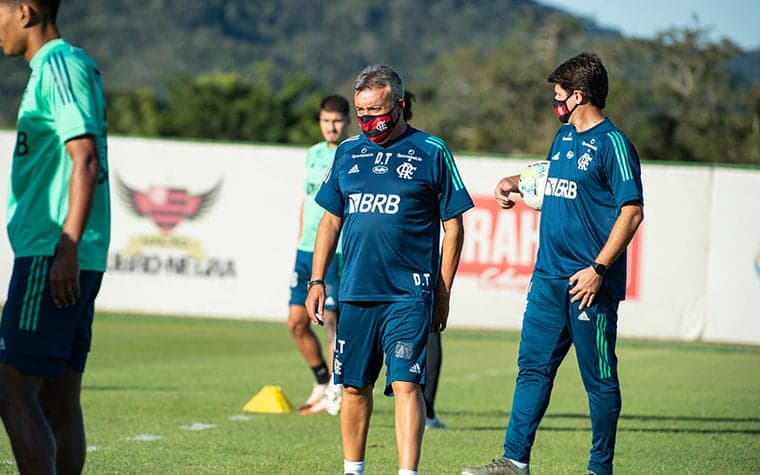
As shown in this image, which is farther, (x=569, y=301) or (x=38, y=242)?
(x=569, y=301)

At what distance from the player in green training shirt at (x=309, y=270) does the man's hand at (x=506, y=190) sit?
3017mm

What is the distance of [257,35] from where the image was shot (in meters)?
192

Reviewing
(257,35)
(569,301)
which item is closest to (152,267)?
(569,301)

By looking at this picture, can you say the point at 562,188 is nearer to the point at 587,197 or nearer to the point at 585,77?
the point at 587,197

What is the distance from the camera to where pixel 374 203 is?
683cm

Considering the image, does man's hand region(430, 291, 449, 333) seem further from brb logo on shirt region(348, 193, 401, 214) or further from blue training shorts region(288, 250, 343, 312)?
blue training shorts region(288, 250, 343, 312)

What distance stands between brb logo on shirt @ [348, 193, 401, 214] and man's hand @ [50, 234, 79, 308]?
1.86m

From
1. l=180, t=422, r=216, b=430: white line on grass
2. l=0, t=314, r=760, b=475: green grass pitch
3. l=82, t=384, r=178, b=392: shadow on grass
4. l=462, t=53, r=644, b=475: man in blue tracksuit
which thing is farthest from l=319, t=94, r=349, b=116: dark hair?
l=462, t=53, r=644, b=475: man in blue tracksuit

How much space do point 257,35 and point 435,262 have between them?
615 ft

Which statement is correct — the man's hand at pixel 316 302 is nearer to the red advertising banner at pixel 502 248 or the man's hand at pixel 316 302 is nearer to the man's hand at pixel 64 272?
the man's hand at pixel 64 272

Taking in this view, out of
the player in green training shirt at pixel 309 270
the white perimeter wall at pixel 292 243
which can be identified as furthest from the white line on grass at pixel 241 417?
the white perimeter wall at pixel 292 243

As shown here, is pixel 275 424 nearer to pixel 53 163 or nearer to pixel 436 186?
pixel 436 186

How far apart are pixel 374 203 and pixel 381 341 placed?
68cm

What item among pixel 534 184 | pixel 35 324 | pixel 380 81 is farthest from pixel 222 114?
pixel 35 324
